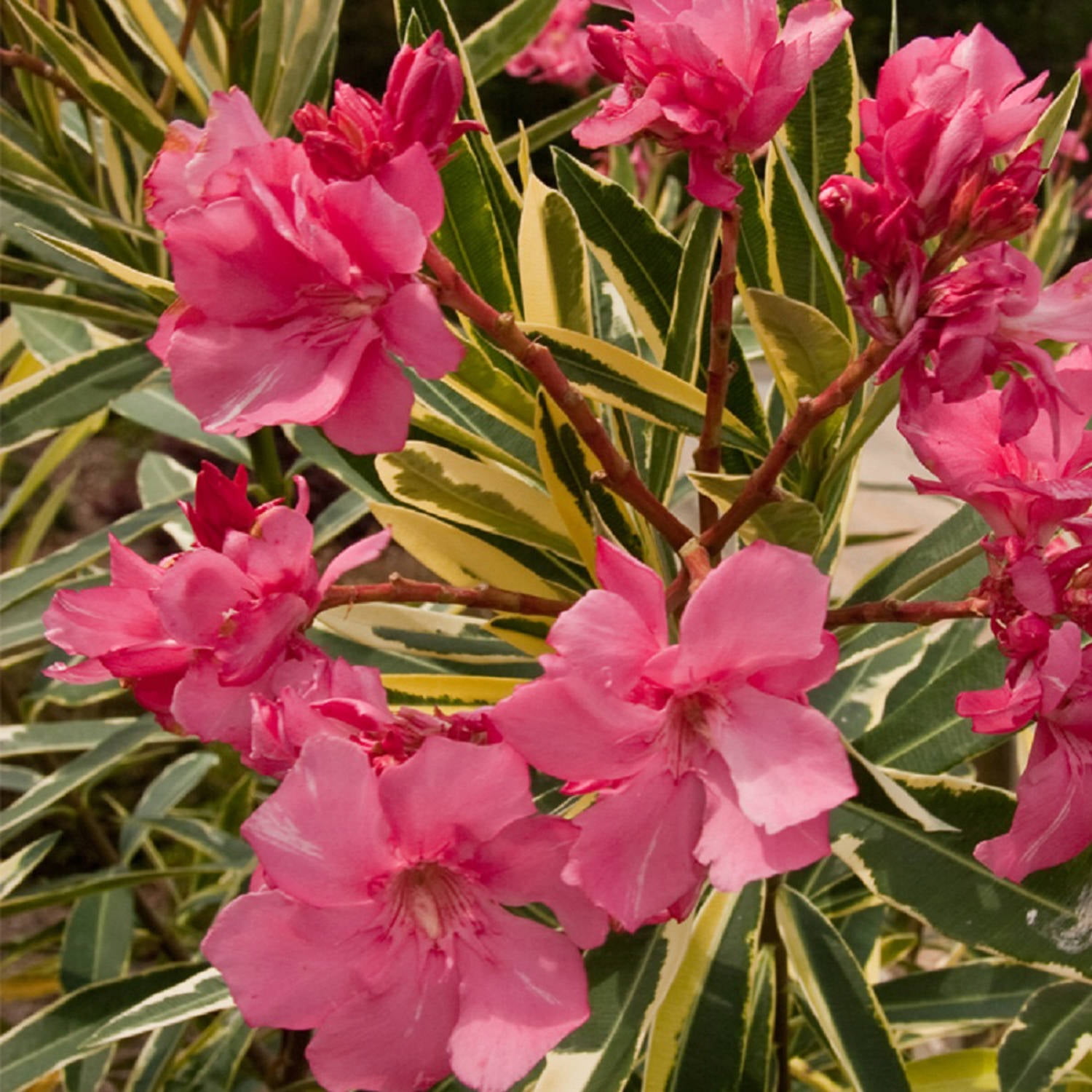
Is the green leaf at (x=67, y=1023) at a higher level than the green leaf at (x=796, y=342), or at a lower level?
lower

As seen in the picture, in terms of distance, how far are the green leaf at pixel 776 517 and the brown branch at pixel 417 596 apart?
0.31 feet

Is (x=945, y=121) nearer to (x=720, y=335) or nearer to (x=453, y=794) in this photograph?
(x=720, y=335)

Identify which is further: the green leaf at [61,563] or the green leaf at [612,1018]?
the green leaf at [61,563]

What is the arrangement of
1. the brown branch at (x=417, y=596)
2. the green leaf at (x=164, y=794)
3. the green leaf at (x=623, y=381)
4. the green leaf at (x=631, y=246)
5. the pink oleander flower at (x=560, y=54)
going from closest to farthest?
the brown branch at (x=417, y=596), the green leaf at (x=623, y=381), the green leaf at (x=631, y=246), the green leaf at (x=164, y=794), the pink oleander flower at (x=560, y=54)

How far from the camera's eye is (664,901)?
1.26 feet

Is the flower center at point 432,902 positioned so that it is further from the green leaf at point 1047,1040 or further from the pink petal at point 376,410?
the green leaf at point 1047,1040

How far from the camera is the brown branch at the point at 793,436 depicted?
0.42m

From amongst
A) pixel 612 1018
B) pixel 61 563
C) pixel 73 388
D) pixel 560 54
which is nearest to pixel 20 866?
pixel 61 563

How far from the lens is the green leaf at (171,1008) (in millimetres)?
719

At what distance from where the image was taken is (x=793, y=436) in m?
0.44

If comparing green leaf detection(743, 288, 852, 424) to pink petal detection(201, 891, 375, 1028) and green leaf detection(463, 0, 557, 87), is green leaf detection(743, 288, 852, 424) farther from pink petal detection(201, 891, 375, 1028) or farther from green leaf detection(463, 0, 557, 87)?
green leaf detection(463, 0, 557, 87)

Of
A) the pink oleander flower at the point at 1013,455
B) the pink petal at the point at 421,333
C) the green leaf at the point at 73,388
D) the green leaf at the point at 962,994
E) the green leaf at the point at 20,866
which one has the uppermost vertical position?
the pink petal at the point at 421,333

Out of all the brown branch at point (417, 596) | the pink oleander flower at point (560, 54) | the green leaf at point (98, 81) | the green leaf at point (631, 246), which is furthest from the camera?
the pink oleander flower at point (560, 54)

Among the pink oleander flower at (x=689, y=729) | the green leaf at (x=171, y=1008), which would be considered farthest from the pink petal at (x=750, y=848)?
the green leaf at (x=171, y=1008)
